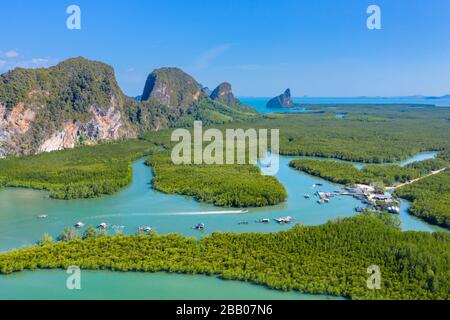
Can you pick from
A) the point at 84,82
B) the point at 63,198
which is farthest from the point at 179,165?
the point at 84,82

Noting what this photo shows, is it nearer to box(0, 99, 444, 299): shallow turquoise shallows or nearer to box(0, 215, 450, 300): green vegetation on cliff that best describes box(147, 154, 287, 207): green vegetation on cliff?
box(0, 99, 444, 299): shallow turquoise shallows

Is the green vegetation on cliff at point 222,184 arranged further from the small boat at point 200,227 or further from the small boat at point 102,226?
the small boat at point 102,226

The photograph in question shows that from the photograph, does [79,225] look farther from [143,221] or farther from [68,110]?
[68,110]

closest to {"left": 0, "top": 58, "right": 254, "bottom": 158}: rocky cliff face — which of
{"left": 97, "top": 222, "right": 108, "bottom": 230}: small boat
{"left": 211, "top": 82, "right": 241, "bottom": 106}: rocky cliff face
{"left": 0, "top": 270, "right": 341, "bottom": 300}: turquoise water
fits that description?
{"left": 97, "top": 222, "right": 108, "bottom": 230}: small boat

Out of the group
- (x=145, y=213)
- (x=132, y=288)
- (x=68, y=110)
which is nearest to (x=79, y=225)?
(x=145, y=213)

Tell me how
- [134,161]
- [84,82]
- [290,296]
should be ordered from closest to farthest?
[290,296] < [134,161] < [84,82]
